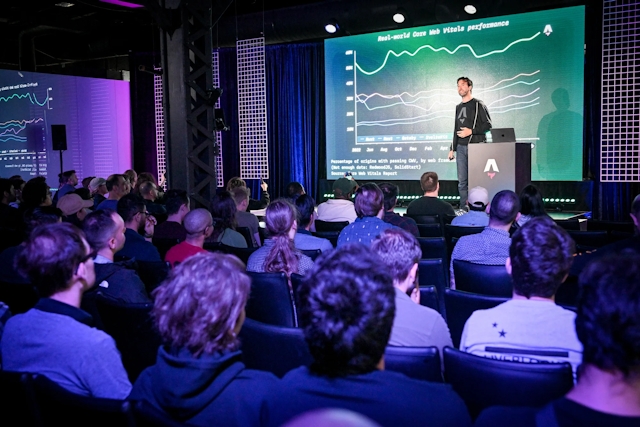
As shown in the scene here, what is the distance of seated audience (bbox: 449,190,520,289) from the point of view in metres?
3.74

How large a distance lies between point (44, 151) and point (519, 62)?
31.3 ft

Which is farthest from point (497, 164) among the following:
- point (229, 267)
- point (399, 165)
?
point (229, 267)

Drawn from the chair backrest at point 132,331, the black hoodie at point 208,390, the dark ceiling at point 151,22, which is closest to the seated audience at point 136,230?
the chair backrest at point 132,331

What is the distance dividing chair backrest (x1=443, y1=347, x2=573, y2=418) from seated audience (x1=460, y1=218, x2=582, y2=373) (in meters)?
0.31

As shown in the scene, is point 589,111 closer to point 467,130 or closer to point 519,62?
point 519,62

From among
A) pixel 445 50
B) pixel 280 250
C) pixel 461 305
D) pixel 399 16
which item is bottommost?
pixel 461 305

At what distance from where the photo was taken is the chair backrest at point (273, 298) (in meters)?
3.11

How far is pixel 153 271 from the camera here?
3555mm

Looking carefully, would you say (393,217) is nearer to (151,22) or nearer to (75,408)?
(75,408)

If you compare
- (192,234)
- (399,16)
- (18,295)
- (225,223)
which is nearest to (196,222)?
(192,234)

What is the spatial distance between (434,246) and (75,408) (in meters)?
3.15

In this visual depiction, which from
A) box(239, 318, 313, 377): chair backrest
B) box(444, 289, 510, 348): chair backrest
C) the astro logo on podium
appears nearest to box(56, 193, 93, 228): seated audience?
box(239, 318, 313, 377): chair backrest

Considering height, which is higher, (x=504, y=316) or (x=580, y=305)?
(x=580, y=305)

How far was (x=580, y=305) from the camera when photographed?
3.85 ft
